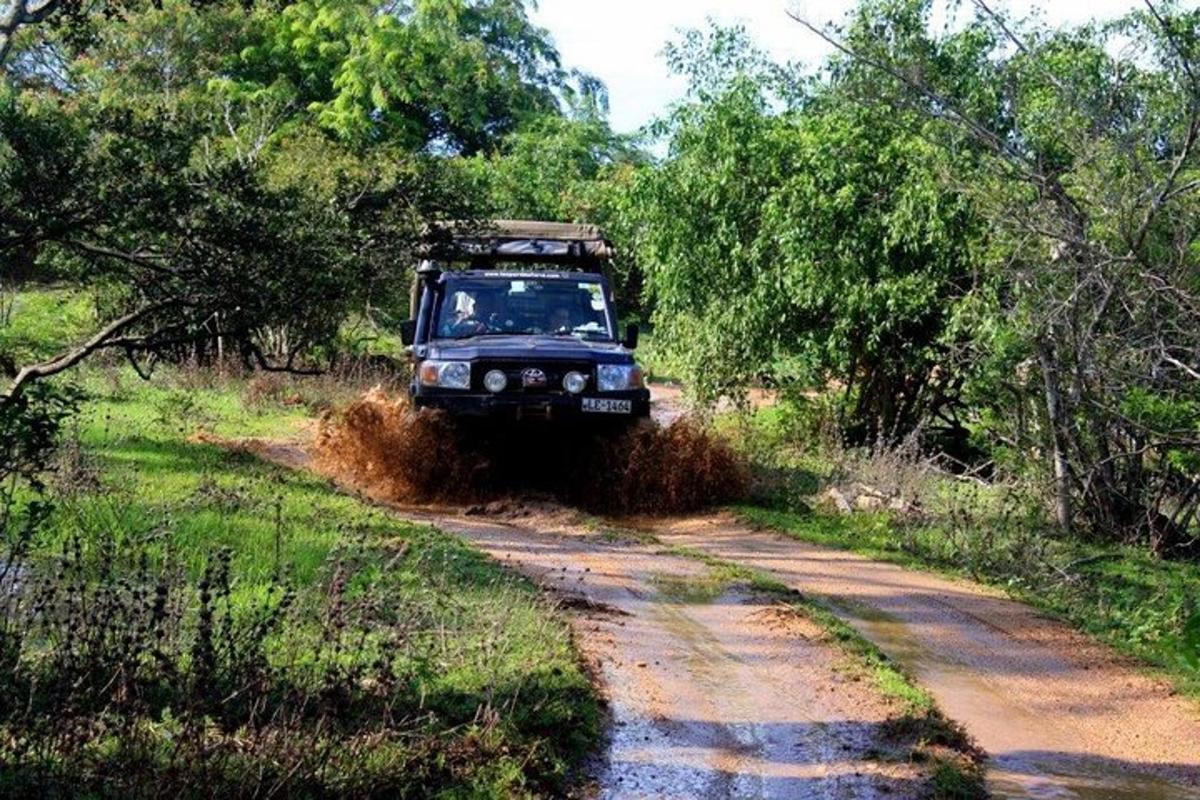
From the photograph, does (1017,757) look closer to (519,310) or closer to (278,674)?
(278,674)

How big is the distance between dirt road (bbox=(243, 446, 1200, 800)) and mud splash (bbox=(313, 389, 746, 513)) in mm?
1754

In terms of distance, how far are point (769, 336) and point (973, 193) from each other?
7.74 meters

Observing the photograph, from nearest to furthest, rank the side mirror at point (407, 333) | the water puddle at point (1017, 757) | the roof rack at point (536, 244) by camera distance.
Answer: the water puddle at point (1017, 757) → the side mirror at point (407, 333) → the roof rack at point (536, 244)

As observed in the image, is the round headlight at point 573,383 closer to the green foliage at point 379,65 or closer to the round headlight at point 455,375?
the round headlight at point 455,375

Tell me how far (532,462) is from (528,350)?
1290mm

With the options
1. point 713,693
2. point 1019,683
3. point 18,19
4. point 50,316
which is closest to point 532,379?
point 18,19

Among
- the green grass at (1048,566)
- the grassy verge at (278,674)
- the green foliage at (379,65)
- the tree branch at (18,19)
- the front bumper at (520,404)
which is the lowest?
the grassy verge at (278,674)

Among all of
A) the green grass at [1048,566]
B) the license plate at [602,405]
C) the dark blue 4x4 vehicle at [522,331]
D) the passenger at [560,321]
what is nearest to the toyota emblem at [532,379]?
the dark blue 4x4 vehicle at [522,331]

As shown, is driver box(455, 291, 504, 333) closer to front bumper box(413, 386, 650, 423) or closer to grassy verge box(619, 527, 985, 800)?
front bumper box(413, 386, 650, 423)

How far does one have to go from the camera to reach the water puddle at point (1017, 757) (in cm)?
652

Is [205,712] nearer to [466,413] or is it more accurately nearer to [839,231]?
[466,413]

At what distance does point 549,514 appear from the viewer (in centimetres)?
1320

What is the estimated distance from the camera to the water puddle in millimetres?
6523

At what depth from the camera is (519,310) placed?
14.5 m
